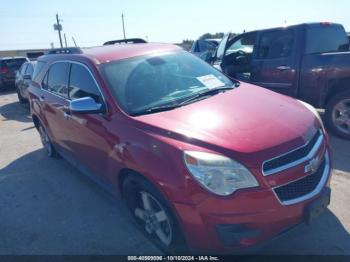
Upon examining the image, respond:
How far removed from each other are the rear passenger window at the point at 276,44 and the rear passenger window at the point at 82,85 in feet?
12.1

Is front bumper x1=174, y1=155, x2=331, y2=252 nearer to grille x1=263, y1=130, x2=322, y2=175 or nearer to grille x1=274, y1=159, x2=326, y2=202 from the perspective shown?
grille x1=274, y1=159, x2=326, y2=202

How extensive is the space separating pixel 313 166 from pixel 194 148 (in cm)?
97

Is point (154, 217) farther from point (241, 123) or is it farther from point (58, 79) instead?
point (58, 79)

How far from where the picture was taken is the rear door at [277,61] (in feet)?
19.2

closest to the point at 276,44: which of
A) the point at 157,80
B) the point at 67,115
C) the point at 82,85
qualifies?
the point at 157,80

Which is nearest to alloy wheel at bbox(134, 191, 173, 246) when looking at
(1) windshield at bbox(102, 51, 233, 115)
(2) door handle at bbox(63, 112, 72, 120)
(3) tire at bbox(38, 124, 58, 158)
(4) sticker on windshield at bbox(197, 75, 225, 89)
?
(1) windshield at bbox(102, 51, 233, 115)

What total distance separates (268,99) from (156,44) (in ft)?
5.75

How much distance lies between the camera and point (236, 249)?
96.2 inches

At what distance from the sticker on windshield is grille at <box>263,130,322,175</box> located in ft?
4.48

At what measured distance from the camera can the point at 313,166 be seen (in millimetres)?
2658

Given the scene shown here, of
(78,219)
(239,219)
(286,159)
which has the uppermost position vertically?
(286,159)

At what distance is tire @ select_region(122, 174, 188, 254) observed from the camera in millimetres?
2727

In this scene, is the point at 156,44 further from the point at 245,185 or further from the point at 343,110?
the point at 343,110

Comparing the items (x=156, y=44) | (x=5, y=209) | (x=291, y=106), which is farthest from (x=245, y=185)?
(x=5, y=209)
